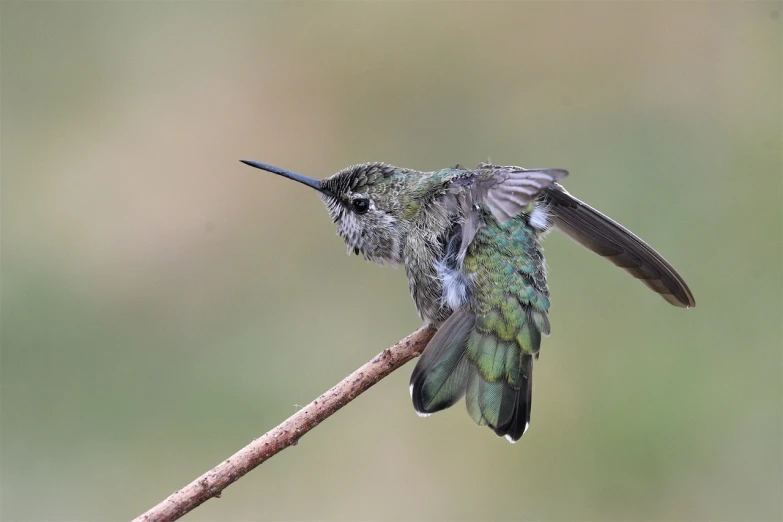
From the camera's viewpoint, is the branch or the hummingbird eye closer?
the branch

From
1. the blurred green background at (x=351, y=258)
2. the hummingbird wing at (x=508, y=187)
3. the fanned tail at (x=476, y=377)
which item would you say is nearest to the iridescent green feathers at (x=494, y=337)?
the fanned tail at (x=476, y=377)

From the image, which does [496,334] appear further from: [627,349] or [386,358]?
[627,349]


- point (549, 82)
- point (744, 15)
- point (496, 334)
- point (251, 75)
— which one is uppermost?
point (744, 15)

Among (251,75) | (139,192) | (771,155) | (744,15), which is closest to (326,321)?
(139,192)

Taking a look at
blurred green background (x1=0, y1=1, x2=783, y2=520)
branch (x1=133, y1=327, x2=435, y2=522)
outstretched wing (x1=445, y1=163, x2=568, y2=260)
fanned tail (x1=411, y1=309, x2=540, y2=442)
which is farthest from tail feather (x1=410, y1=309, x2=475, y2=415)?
blurred green background (x1=0, y1=1, x2=783, y2=520)

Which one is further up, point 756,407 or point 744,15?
point 744,15

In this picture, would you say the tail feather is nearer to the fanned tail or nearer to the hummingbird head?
the fanned tail
